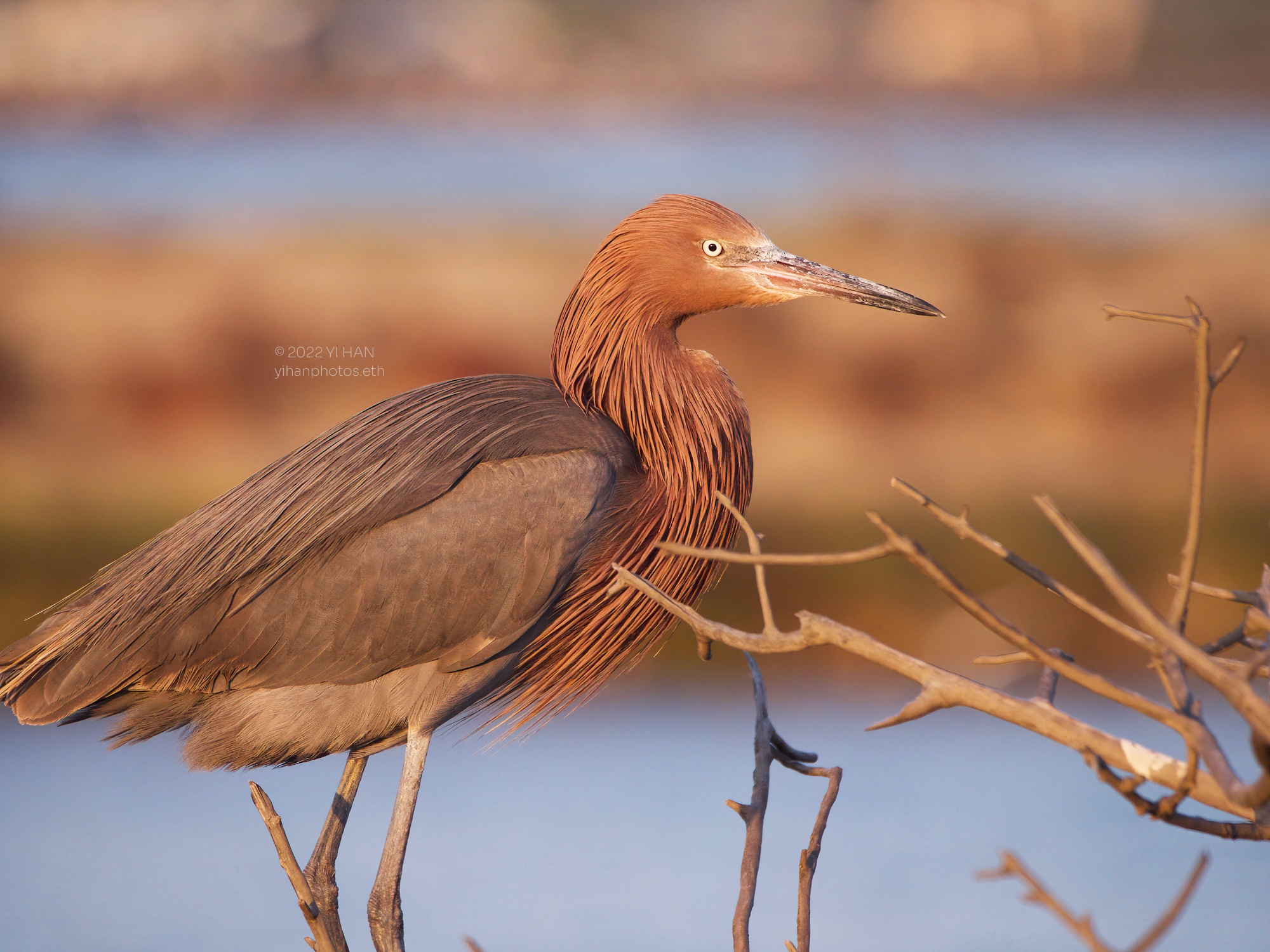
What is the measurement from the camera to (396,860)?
2.36 metres

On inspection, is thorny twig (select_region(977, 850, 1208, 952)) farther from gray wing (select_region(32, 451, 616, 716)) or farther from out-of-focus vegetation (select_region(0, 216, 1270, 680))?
out-of-focus vegetation (select_region(0, 216, 1270, 680))

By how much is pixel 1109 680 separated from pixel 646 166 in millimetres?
10372

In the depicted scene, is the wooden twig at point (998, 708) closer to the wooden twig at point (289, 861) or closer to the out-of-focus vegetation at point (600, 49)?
the wooden twig at point (289, 861)

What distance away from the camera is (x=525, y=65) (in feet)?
34.3

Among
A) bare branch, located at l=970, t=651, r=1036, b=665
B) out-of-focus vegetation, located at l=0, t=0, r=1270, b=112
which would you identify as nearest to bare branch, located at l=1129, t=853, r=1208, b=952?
bare branch, located at l=970, t=651, r=1036, b=665

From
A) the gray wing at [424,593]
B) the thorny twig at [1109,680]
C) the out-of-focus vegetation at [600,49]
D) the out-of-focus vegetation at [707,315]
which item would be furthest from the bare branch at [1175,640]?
the out-of-focus vegetation at [600,49]

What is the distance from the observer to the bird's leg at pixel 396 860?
2346mm

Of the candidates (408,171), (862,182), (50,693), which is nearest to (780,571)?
(862,182)

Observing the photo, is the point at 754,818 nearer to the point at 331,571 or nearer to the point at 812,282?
the point at 331,571

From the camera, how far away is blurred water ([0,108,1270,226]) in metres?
10.3

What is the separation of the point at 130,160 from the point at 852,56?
20.3 ft

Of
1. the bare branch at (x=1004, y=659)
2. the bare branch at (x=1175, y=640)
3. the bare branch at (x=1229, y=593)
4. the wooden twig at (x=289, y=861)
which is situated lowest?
the wooden twig at (x=289, y=861)

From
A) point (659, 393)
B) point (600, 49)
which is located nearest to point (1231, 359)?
point (659, 393)

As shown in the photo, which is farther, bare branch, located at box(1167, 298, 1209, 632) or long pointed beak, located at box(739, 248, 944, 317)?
long pointed beak, located at box(739, 248, 944, 317)
